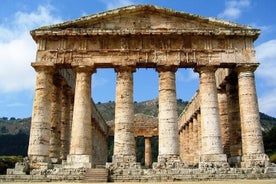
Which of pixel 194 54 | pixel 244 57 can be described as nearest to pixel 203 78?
pixel 194 54

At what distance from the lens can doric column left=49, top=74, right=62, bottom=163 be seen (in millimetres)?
25156

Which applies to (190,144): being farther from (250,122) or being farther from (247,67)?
(247,67)

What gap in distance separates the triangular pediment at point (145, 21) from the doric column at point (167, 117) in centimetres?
339

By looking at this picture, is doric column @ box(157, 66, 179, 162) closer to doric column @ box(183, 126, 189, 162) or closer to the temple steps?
the temple steps

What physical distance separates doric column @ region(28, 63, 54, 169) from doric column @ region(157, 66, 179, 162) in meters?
7.64

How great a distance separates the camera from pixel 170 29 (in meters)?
23.5

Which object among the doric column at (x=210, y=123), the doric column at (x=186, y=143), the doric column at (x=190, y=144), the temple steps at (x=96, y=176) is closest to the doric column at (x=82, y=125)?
the temple steps at (x=96, y=176)

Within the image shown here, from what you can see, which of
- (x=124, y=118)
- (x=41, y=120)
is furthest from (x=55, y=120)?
(x=124, y=118)

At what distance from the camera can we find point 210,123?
2231cm

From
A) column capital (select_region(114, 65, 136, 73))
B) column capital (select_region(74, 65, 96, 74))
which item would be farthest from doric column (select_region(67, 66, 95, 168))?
column capital (select_region(114, 65, 136, 73))

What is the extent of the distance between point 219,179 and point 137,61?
9.54 m

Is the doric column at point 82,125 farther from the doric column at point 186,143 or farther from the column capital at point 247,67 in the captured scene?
the doric column at point 186,143

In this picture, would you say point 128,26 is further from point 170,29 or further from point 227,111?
point 227,111

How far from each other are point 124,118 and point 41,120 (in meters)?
5.61
